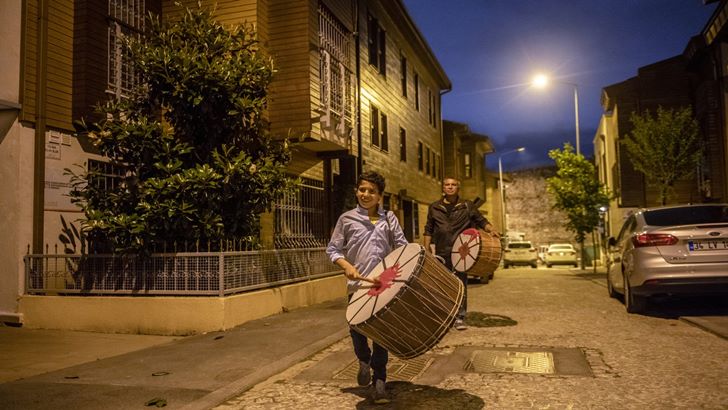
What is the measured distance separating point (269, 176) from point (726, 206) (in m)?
7.08

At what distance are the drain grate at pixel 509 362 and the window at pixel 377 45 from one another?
1452 centimetres

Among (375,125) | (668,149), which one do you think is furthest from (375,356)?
(668,149)

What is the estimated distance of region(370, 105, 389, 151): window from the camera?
747 inches

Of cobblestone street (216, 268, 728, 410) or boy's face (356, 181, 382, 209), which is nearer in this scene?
cobblestone street (216, 268, 728, 410)

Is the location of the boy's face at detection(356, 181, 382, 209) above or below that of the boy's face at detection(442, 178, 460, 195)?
below

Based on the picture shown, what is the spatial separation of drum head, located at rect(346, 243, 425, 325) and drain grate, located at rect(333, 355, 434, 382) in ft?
4.73

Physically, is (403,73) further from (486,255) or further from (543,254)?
(543,254)

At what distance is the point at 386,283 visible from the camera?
4.09 m

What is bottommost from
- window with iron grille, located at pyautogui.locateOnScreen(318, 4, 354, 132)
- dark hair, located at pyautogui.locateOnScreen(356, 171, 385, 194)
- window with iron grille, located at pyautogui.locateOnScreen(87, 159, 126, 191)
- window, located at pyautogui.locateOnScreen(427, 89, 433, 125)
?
dark hair, located at pyautogui.locateOnScreen(356, 171, 385, 194)

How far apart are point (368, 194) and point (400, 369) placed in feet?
6.64

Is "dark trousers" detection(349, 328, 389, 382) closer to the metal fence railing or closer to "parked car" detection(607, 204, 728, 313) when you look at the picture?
the metal fence railing

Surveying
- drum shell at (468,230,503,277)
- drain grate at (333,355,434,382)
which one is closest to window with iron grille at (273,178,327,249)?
drum shell at (468,230,503,277)

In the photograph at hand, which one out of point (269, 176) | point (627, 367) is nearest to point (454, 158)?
point (269, 176)

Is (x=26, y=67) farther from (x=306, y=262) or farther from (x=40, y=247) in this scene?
(x=306, y=262)
